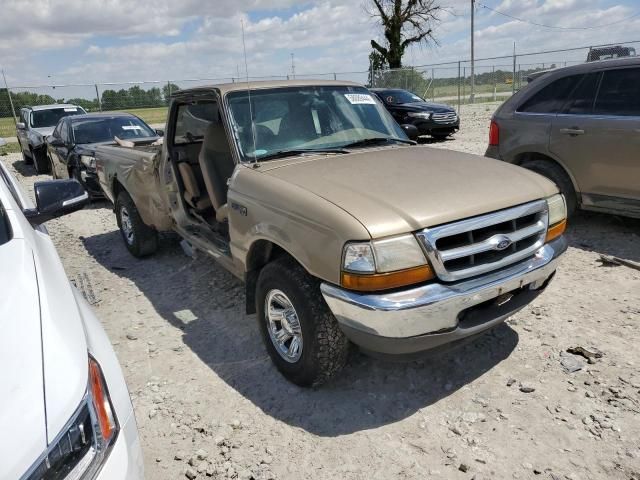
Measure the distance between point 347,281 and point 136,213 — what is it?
3.76 meters

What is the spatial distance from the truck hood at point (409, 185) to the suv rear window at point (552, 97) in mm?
2710

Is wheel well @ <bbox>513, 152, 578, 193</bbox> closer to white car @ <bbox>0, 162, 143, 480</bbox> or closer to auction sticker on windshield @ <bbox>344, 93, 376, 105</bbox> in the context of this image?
auction sticker on windshield @ <bbox>344, 93, 376, 105</bbox>

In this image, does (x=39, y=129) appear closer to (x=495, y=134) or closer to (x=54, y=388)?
→ (x=495, y=134)

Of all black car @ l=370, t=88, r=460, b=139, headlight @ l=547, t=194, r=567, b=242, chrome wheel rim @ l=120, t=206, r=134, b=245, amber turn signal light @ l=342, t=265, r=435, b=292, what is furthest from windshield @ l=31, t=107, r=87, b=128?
headlight @ l=547, t=194, r=567, b=242

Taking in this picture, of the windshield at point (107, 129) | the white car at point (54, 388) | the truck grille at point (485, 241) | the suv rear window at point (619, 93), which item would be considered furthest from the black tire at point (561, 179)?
the windshield at point (107, 129)

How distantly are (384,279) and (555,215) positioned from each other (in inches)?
56.6

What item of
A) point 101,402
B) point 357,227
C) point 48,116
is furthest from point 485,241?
point 48,116

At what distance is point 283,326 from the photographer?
10.4 ft

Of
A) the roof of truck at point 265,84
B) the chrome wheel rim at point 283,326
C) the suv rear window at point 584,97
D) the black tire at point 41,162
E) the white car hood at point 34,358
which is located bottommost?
the chrome wheel rim at point 283,326

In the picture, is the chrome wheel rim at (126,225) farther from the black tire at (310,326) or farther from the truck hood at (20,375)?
the truck hood at (20,375)

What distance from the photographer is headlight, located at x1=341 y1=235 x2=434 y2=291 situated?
2.45 meters

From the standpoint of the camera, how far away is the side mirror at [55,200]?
2.68 m

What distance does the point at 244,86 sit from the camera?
3.88 metres

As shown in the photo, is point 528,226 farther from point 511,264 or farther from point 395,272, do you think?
point 395,272
